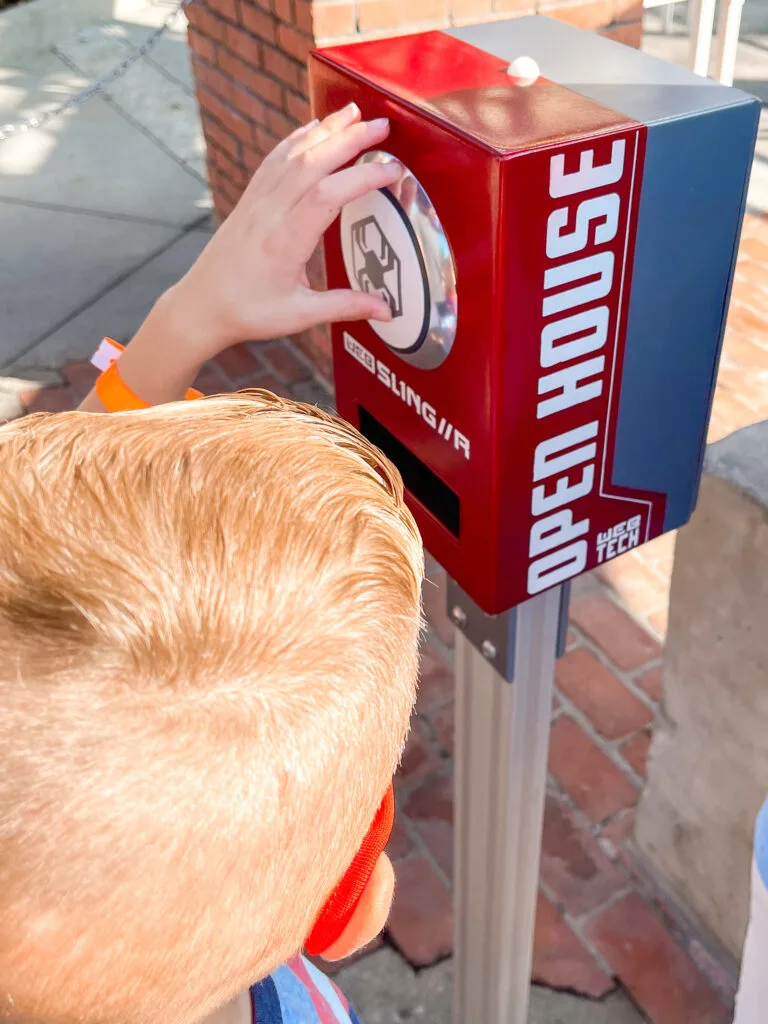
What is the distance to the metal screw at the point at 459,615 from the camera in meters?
1.06

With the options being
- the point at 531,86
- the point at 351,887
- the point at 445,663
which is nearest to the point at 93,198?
the point at 445,663

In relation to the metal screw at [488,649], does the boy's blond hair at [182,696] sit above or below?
above

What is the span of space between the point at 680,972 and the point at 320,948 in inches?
50.8

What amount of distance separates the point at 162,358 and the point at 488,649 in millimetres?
454

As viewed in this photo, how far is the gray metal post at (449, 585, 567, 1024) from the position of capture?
3.42ft

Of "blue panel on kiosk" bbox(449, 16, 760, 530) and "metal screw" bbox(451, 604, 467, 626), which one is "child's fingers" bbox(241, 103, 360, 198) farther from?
"metal screw" bbox(451, 604, 467, 626)

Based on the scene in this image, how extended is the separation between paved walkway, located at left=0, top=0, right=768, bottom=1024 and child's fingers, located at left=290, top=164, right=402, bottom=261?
1383 mm

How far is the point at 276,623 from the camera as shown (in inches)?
19.1

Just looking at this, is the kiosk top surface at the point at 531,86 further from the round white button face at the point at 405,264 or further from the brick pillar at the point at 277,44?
the brick pillar at the point at 277,44

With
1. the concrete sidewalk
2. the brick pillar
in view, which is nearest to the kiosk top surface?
the brick pillar

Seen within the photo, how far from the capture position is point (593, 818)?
6.42 ft

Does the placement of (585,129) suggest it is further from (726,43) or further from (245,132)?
(726,43)

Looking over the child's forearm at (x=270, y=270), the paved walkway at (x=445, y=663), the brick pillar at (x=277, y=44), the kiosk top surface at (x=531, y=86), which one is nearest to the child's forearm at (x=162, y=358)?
the child's forearm at (x=270, y=270)

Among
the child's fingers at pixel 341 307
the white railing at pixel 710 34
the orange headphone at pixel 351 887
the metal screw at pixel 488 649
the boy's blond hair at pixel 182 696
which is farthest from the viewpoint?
the white railing at pixel 710 34
